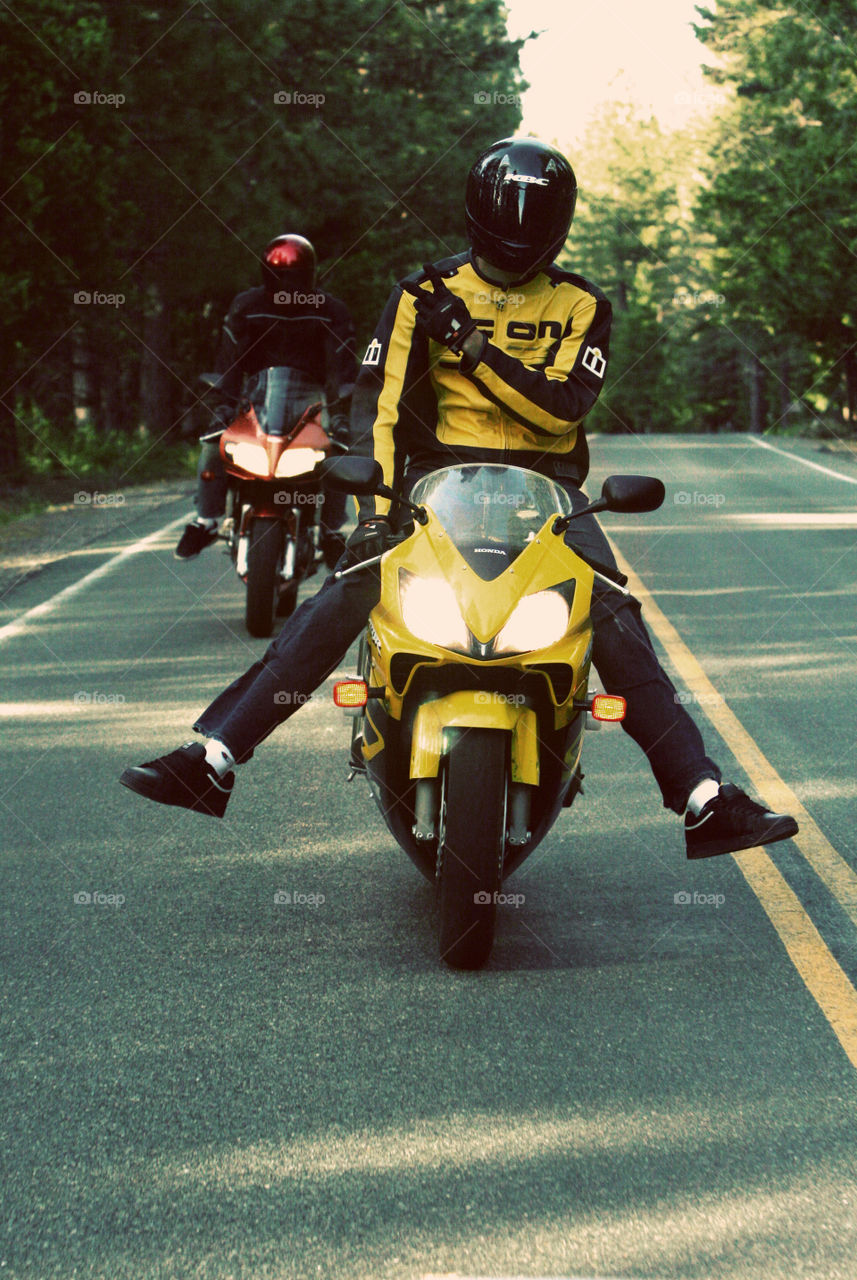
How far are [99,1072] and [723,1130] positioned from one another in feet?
4.66

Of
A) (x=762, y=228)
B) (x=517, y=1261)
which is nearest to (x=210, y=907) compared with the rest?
(x=517, y=1261)

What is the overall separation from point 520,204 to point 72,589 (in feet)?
26.8

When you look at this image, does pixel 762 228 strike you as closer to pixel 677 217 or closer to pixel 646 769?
pixel 646 769

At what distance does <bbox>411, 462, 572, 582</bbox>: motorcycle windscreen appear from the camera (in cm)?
461

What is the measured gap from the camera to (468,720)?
4.39 metres

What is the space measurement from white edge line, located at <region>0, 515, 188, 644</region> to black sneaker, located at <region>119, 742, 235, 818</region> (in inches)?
212

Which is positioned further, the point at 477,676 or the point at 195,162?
the point at 195,162
